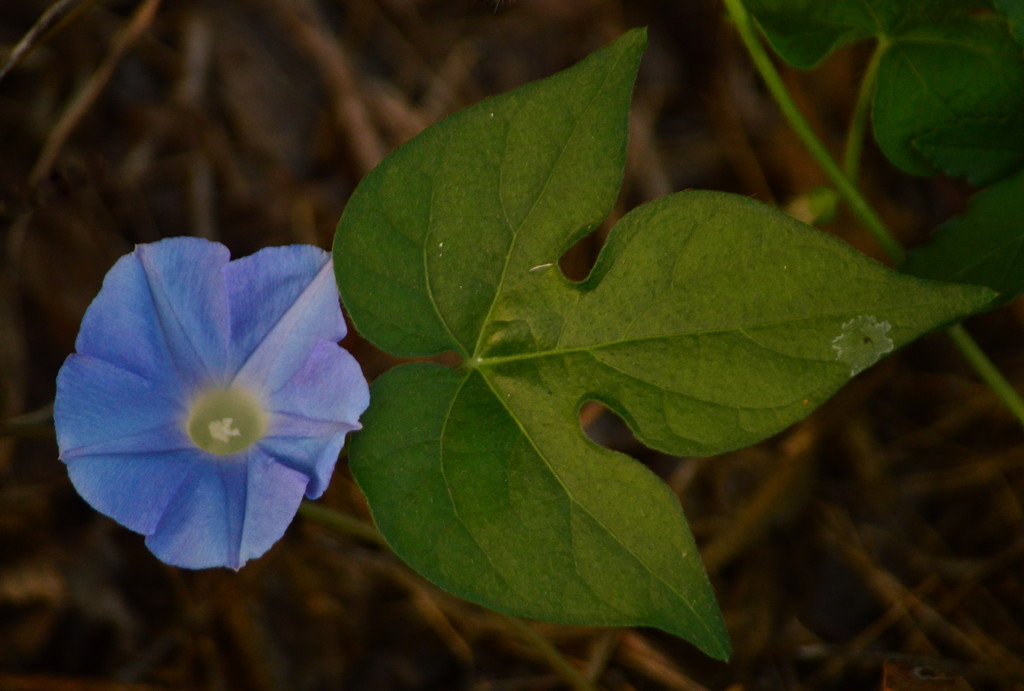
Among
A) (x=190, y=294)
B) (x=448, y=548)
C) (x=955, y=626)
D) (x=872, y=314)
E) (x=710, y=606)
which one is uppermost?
(x=190, y=294)

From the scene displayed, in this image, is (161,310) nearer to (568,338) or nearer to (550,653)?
(568,338)

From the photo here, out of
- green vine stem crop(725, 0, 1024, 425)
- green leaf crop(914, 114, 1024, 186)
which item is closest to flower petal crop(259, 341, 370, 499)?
green vine stem crop(725, 0, 1024, 425)

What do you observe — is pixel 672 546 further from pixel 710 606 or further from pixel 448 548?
pixel 448 548

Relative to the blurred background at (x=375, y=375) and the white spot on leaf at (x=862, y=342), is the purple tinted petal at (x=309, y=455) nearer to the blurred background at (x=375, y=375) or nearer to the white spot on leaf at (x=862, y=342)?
the white spot on leaf at (x=862, y=342)

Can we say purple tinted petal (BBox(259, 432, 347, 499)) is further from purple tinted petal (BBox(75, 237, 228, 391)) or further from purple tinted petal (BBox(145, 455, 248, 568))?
purple tinted petal (BBox(75, 237, 228, 391))

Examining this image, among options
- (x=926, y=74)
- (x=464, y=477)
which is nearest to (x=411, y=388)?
(x=464, y=477)

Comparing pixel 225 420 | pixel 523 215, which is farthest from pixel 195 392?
pixel 523 215
